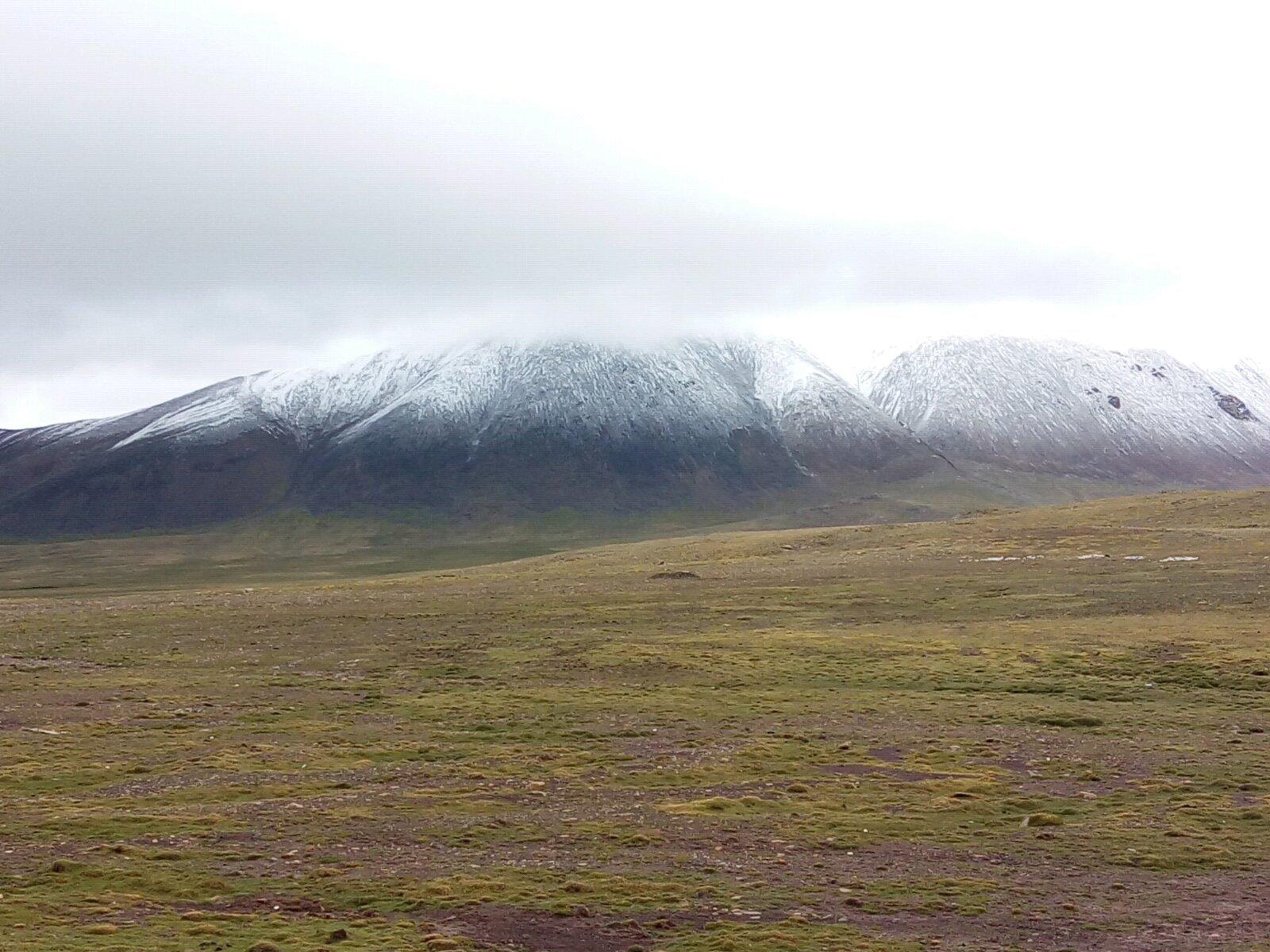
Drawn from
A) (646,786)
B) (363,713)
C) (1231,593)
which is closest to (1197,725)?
(646,786)

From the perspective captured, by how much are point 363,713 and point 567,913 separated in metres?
26.7

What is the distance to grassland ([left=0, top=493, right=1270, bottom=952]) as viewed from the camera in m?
24.0

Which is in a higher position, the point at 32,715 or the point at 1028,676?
the point at 32,715

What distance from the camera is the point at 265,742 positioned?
42.6 m

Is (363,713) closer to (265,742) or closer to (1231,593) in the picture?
(265,742)

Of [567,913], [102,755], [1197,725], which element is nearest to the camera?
Answer: [567,913]

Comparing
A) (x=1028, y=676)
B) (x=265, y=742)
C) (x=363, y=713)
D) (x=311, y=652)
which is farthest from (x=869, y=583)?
(x=265, y=742)

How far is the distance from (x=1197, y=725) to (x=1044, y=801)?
14330 mm

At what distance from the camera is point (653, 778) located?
3688 cm

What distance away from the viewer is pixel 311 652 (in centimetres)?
6762

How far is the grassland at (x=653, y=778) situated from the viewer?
2402 cm

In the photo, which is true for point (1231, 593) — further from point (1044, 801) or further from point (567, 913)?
point (567, 913)

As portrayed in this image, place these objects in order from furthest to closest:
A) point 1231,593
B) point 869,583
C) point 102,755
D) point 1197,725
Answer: point 869,583 → point 1231,593 → point 1197,725 → point 102,755

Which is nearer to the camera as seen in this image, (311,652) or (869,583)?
(311,652)
